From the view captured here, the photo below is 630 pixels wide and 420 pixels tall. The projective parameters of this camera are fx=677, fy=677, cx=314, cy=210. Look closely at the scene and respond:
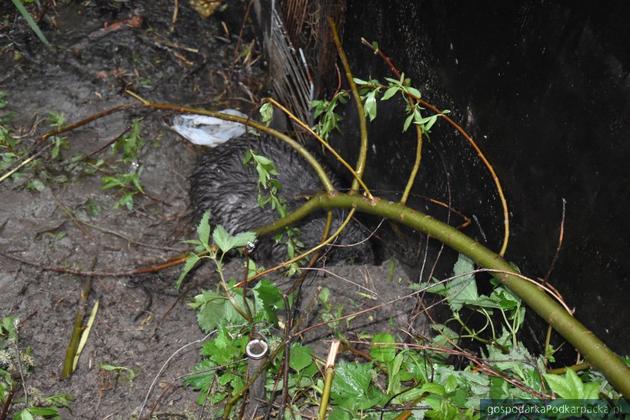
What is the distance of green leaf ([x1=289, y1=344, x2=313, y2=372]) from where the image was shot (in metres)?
2.56

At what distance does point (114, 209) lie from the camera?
3.93 meters

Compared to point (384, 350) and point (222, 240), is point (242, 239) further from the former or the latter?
point (384, 350)

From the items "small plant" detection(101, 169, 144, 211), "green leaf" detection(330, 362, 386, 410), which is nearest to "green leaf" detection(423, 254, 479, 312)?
"green leaf" detection(330, 362, 386, 410)

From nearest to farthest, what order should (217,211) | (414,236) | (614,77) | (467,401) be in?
(614,77), (467,401), (414,236), (217,211)

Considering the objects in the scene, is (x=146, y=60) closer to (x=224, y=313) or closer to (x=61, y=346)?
(x=61, y=346)

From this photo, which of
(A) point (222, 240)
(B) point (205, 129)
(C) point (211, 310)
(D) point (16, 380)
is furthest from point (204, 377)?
(B) point (205, 129)

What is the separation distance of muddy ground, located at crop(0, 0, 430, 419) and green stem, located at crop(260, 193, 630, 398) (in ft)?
1.63

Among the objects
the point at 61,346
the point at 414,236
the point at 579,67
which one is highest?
the point at 579,67

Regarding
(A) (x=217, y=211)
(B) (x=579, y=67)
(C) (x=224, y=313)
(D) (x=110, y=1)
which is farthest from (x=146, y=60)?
(B) (x=579, y=67)

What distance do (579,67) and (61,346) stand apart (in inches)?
100

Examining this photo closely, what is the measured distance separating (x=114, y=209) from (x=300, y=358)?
1826 mm

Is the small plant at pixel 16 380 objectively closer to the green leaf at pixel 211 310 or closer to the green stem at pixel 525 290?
the green leaf at pixel 211 310

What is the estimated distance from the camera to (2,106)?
4.28 meters

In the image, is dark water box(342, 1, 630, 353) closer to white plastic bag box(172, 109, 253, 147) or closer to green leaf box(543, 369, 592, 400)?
green leaf box(543, 369, 592, 400)
